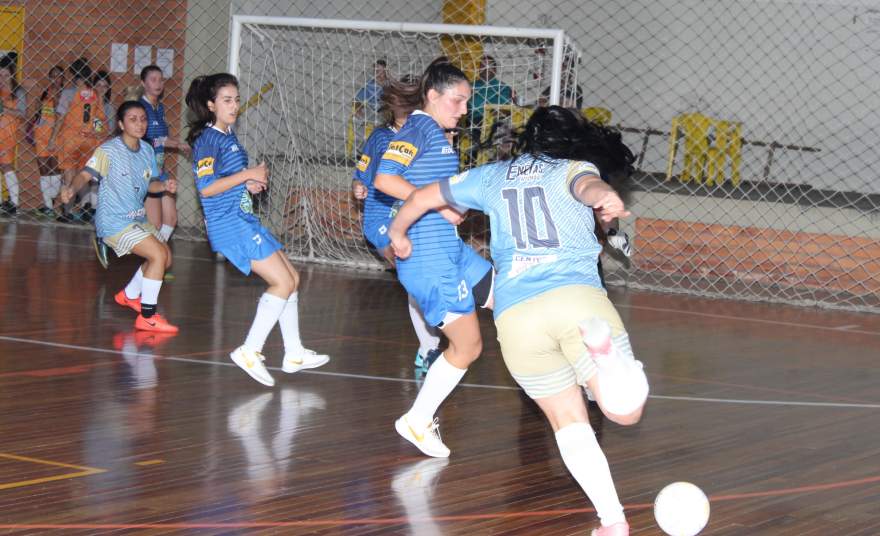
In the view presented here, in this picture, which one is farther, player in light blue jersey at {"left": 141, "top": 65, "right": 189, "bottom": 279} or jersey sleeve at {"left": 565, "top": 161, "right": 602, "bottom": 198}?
player in light blue jersey at {"left": 141, "top": 65, "right": 189, "bottom": 279}

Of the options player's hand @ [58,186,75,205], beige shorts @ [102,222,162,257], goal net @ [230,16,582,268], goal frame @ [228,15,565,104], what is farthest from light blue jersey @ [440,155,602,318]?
goal net @ [230,16,582,268]

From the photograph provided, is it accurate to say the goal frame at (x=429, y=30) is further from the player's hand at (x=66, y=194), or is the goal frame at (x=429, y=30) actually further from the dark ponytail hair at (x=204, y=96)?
the dark ponytail hair at (x=204, y=96)

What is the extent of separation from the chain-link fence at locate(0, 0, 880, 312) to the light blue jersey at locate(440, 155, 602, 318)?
8669 millimetres

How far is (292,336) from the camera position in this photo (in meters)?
6.24

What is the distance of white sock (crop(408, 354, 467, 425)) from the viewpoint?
4730 mm

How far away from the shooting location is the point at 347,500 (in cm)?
405

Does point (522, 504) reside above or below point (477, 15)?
below

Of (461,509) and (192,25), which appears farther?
(192,25)

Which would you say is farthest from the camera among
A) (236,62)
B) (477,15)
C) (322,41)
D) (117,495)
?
(477,15)

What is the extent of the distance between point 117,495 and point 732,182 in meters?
11.7

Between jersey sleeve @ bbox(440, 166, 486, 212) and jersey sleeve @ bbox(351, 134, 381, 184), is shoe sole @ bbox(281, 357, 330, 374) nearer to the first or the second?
jersey sleeve @ bbox(351, 134, 381, 184)

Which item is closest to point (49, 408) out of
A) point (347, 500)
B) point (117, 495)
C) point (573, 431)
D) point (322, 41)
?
point (117, 495)

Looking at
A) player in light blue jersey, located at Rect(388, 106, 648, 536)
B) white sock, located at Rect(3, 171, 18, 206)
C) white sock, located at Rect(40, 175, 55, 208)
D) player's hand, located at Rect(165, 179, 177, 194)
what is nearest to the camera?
player in light blue jersey, located at Rect(388, 106, 648, 536)

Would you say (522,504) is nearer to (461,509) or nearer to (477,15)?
(461,509)
